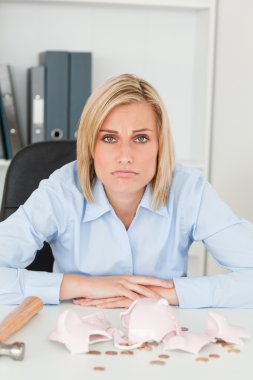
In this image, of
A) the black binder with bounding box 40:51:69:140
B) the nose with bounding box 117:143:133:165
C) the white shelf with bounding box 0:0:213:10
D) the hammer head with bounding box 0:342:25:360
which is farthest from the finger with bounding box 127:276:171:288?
the white shelf with bounding box 0:0:213:10

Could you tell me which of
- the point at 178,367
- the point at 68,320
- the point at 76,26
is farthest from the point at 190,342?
the point at 76,26

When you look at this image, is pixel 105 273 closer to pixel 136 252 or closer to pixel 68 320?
pixel 136 252

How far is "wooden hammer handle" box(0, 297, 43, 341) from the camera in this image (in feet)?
4.04

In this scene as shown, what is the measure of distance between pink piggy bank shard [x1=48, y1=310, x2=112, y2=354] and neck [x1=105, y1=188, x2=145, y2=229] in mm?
607

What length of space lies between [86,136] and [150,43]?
1424mm

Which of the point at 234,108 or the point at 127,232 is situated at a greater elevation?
the point at 234,108

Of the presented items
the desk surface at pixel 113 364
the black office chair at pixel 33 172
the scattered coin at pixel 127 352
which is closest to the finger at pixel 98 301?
the desk surface at pixel 113 364

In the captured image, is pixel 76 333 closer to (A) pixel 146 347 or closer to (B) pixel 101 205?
(A) pixel 146 347

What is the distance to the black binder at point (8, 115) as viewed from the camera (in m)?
2.82

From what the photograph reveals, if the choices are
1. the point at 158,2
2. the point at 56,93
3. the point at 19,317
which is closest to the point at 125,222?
the point at 19,317

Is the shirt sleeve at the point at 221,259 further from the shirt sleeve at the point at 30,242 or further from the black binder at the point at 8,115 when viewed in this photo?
the black binder at the point at 8,115

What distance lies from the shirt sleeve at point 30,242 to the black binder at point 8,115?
105cm

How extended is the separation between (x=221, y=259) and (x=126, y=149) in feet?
1.13

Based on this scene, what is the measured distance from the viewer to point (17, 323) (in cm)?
128
